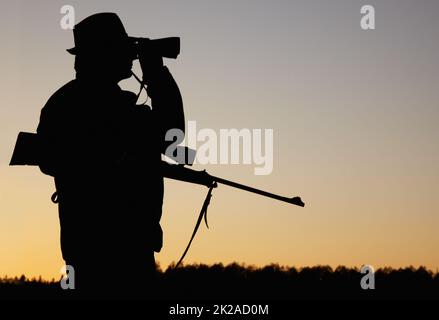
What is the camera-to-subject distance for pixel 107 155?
41.1 feet

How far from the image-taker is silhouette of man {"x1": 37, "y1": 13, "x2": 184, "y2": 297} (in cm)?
1246

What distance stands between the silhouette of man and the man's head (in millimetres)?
12

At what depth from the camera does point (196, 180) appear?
13242 mm

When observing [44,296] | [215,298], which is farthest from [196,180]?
[44,296]

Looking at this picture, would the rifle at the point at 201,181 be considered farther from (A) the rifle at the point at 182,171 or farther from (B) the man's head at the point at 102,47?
(B) the man's head at the point at 102,47

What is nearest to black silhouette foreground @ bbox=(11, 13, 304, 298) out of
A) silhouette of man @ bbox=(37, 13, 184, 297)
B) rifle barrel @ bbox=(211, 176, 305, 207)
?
silhouette of man @ bbox=(37, 13, 184, 297)

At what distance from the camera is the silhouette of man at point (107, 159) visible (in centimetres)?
1246

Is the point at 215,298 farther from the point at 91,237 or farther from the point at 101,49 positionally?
the point at 101,49

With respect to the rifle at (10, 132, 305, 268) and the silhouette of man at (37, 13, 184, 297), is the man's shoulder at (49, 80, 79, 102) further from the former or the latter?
the rifle at (10, 132, 305, 268)

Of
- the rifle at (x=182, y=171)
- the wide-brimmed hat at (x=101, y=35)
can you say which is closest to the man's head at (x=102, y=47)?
the wide-brimmed hat at (x=101, y=35)

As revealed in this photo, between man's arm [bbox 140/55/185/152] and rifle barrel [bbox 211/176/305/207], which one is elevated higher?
man's arm [bbox 140/55/185/152]

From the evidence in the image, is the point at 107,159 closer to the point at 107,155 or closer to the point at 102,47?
the point at 107,155
